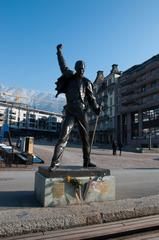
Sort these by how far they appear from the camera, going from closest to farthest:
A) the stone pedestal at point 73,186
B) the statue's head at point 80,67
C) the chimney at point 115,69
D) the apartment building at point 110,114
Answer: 1. the stone pedestal at point 73,186
2. the statue's head at point 80,67
3. the apartment building at point 110,114
4. the chimney at point 115,69

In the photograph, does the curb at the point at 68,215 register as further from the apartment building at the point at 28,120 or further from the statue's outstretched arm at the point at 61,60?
the apartment building at the point at 28,120

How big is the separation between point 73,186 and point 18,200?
4.05 ft

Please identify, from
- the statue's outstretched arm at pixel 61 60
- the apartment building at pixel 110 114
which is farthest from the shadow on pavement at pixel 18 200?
the apartment building at pixel 110 114

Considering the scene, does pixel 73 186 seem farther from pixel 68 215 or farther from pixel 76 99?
pixel 76 99

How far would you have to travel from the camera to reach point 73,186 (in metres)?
5.26

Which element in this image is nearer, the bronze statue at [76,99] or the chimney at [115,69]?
the bronze statue at [76,99]

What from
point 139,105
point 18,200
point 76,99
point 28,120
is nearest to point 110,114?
point 139,105

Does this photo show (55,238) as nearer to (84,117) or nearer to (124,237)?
(124,237)

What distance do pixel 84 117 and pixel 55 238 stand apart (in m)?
3.05

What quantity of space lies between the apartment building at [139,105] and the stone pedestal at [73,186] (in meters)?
48.1

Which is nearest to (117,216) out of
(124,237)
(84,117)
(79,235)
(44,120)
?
(124,237)

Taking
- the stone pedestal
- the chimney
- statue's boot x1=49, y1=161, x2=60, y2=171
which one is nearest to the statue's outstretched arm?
Answer: statue's boot x1=49, y1=161, x2=60, y2=171

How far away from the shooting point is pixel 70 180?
17.0 feet

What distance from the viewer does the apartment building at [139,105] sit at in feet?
183
